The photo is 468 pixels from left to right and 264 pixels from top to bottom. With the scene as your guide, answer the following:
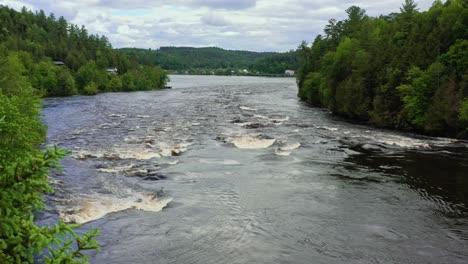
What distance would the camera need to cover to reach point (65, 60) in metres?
154

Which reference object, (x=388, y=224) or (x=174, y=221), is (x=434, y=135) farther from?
(x=174, y=221)

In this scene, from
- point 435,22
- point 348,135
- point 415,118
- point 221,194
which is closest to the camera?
point 221,194

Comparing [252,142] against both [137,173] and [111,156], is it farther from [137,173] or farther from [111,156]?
[137,173]

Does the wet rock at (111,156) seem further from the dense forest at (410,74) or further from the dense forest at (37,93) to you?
the dense forest at (410,74)

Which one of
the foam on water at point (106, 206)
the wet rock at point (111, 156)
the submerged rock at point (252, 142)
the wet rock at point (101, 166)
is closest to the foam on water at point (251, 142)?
the submerged rock at point (252, 142)

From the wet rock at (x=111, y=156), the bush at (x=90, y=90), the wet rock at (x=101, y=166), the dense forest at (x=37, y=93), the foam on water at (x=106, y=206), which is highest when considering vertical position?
the dense forest at (x=37, y=93)

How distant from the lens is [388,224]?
69.5 feet

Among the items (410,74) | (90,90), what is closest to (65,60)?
(90,90)

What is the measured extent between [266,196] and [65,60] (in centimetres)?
14490

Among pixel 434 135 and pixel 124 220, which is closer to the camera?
pixel 124 220

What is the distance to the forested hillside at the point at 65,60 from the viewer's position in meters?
118

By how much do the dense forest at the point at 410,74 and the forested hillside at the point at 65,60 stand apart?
226ft

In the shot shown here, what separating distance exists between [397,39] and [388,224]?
49142mm

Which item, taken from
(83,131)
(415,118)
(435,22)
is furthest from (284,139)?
(435,22)
